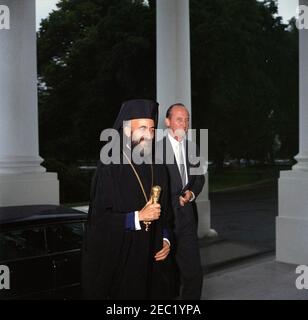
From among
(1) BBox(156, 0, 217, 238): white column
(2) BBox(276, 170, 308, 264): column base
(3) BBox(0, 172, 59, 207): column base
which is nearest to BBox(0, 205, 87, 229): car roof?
(3) BBox(0, 172, 59, 207): column base

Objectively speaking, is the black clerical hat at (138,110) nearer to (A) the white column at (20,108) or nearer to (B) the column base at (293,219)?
(A) the white column at (20,108)

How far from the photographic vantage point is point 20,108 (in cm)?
732

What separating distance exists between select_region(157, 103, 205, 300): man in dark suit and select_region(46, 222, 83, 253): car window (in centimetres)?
117

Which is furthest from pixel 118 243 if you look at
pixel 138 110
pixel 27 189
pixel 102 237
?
pixel 27 189

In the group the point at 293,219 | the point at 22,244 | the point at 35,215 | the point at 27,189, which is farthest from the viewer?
the point at 293,219

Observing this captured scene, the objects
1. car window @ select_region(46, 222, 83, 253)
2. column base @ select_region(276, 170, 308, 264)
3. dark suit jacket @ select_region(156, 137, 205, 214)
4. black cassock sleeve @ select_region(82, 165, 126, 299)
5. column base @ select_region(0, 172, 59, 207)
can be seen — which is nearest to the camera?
black cassock sleeve @ select_region(82, 165, 126, 299)

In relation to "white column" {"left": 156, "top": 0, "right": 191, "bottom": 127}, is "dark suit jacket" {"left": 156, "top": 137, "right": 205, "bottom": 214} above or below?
below

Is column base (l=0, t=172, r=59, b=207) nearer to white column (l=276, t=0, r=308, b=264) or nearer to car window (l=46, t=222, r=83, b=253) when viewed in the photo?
car window (l=46, t=222, r=83, b=253)

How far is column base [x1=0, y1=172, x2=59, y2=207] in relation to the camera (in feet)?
22.9

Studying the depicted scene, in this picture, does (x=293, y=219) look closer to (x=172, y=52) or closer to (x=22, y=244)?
(x=172, y=52)

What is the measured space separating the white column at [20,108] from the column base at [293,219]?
343 cm

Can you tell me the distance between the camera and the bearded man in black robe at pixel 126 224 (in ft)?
10.4

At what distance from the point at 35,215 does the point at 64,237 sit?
1.27 feet

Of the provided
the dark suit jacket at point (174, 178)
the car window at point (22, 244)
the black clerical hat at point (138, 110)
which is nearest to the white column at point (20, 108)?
the car window at point (22, 244)
